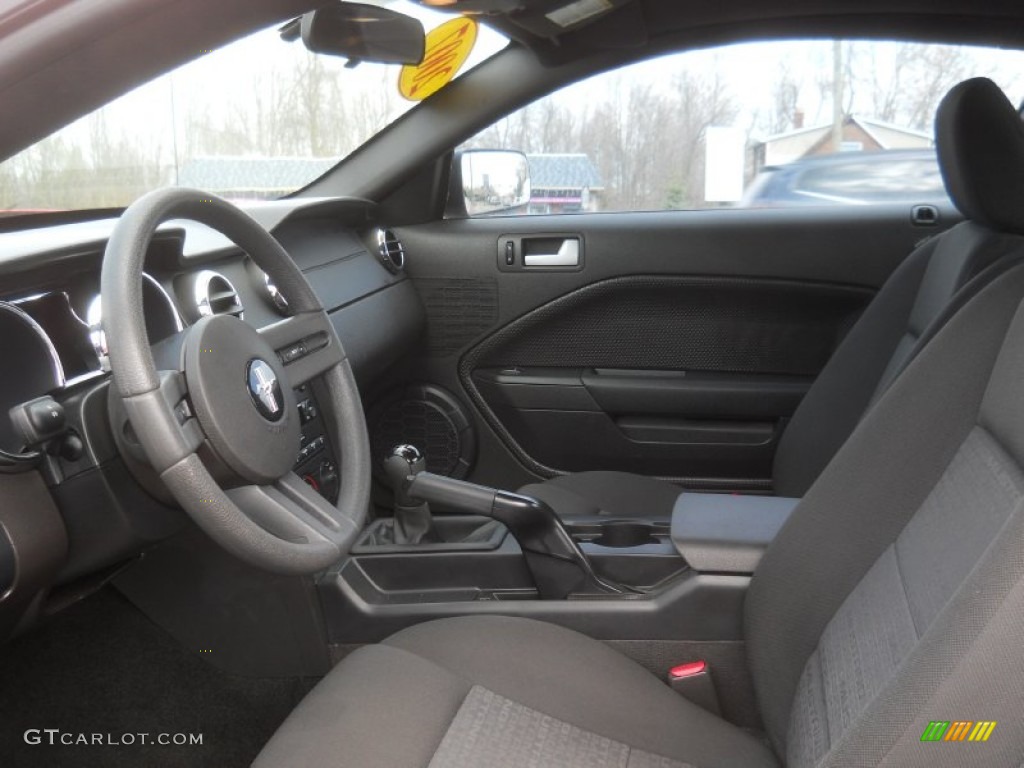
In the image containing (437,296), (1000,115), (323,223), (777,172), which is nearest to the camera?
(1000,115)

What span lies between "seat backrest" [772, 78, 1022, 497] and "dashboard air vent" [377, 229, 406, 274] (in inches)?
39.0

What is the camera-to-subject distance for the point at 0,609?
119 centimetres

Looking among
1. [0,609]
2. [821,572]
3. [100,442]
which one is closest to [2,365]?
[100,442]

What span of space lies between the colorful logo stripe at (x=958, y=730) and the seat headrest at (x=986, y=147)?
899 mm

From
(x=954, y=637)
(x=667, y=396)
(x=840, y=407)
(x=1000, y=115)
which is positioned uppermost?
(x=1000, y=115)

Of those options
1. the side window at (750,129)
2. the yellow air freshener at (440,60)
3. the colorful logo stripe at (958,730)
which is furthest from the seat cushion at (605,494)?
the colorful logo stripe at (958,730)

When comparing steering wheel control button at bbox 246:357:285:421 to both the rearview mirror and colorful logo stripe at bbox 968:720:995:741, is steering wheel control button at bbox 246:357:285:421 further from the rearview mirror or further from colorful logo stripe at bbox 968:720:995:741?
colorful logo stripe at bbox 968:720:995:741

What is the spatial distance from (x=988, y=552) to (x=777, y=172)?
66.3 inches

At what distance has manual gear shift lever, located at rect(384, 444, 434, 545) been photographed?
1.72 metres

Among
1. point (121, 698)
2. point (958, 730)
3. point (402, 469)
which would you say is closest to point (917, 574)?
point (958, 730)

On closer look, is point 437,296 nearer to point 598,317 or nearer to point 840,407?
point 598,317

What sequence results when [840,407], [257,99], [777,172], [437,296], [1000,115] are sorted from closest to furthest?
[1000,115] → [840,407] → [257,99] → [777,172] → [437,296]

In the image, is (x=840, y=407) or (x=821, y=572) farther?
(x=840, y=407)

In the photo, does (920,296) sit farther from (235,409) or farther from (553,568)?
(235,409)
